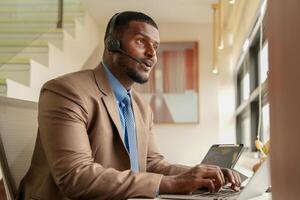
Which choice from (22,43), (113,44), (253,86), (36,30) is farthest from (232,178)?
(253,86)

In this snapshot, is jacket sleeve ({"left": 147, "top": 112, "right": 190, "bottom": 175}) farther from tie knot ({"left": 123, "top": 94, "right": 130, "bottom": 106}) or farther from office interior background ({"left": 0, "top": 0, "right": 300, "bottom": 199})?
office interior background ({"left": 0, "top": 0, "right": 300, "bottom": 199})

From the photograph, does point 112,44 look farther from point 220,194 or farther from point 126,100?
point 220,194

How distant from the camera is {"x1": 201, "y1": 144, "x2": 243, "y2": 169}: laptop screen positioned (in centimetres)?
127

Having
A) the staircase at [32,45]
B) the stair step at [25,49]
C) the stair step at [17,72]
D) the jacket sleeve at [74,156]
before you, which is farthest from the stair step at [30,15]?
the jacket sleeve at [74,156]

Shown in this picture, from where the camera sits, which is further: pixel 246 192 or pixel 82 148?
pixel 82 148

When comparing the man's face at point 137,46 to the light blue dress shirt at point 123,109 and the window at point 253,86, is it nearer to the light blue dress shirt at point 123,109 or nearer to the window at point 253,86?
the light blue dress shirt at point 123,109

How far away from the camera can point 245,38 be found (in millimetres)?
3926

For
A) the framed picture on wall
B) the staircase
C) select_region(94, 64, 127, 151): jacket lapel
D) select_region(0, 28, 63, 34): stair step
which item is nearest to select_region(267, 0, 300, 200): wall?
select_region(94, 64, 127, 151): jacket lapel

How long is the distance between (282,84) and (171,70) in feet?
15.8

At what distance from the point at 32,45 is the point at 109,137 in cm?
228

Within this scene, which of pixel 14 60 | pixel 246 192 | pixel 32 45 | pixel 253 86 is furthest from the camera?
pixel 253 86

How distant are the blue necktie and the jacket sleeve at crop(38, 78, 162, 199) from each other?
185mm

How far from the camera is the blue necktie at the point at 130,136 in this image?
138cm

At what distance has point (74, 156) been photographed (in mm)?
1156
